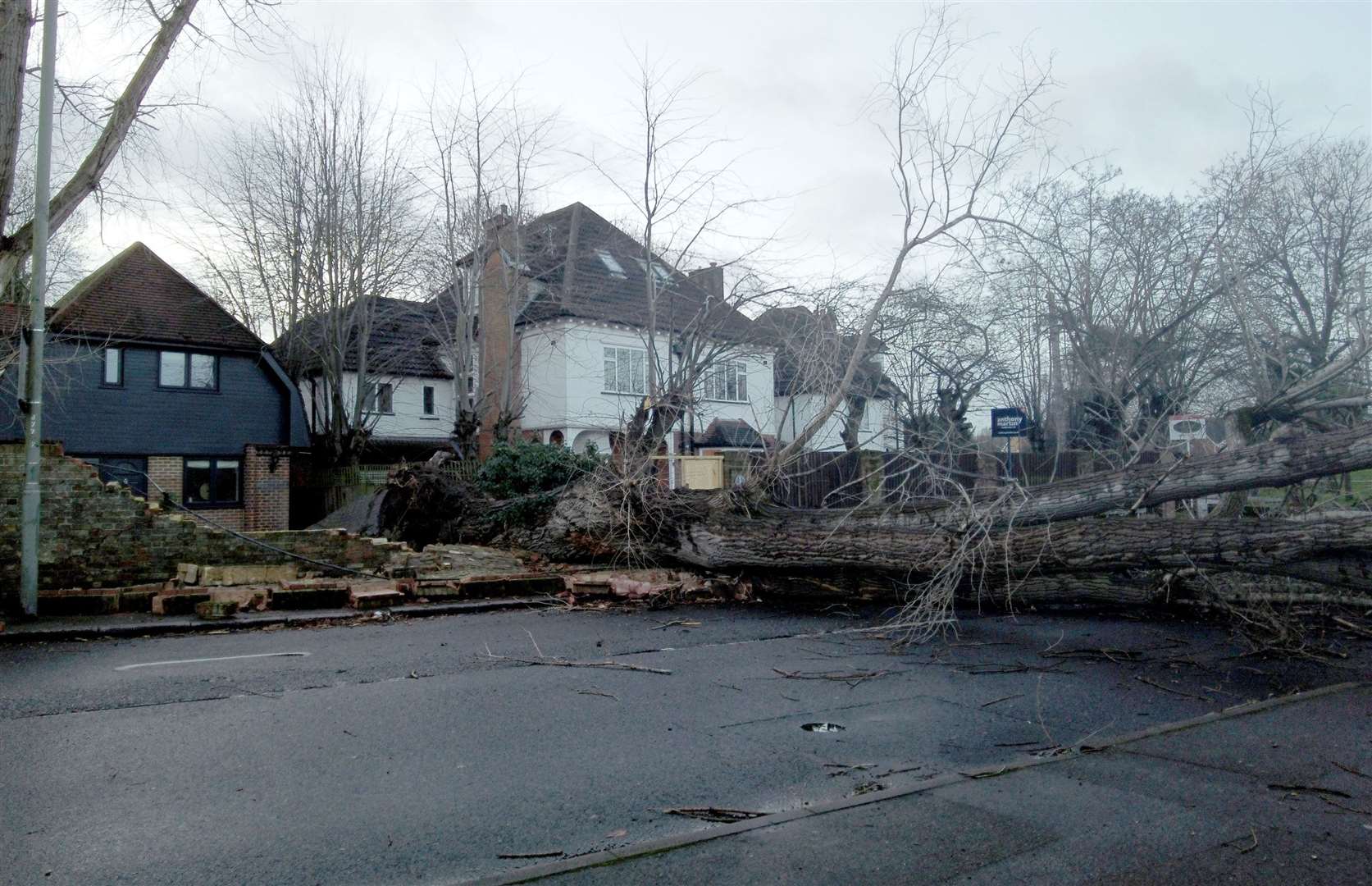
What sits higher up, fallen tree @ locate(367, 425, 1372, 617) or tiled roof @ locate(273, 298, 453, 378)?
tiled roof @ locate(273, 298, 453, 378)

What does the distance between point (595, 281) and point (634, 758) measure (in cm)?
2757

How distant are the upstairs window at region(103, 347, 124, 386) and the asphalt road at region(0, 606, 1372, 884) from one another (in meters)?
18.5

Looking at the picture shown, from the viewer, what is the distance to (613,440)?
1631 centimetres

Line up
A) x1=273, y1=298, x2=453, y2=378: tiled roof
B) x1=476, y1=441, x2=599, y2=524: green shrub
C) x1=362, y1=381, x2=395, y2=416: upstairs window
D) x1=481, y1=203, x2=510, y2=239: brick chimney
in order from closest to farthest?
x1=476, y1=441, x2=599, y2=524: green shrub → x1=481, y1=203, x2=510, y2=239: brick chimney → x1=273, y1=298, x2=453, y2=378: tiled roof → x1=362, y1=381, x2=395, y2=416: upstairs window

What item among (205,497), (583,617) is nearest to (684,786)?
(583,617)

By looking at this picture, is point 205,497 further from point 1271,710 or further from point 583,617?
point 1271,710

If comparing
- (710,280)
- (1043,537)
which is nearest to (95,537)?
(1043,537)

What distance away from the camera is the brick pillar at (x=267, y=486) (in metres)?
25.9

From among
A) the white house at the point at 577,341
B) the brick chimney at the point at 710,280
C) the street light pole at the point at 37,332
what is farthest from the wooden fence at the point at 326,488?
the street light pole at the point at 37,332

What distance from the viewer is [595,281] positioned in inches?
1268

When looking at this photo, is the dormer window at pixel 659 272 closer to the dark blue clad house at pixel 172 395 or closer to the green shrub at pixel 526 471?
the green shrub at pixel 526 471

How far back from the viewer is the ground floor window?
1035 inches

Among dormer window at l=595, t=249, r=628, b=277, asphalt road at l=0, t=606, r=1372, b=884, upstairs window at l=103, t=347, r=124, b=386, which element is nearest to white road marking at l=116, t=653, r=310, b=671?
asphalt road at l=0, t=606, r=1372, b=884

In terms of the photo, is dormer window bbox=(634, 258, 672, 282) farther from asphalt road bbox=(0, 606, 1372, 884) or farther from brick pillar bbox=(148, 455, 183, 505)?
brick pillar bbox=(148, 455, 183, 505)
